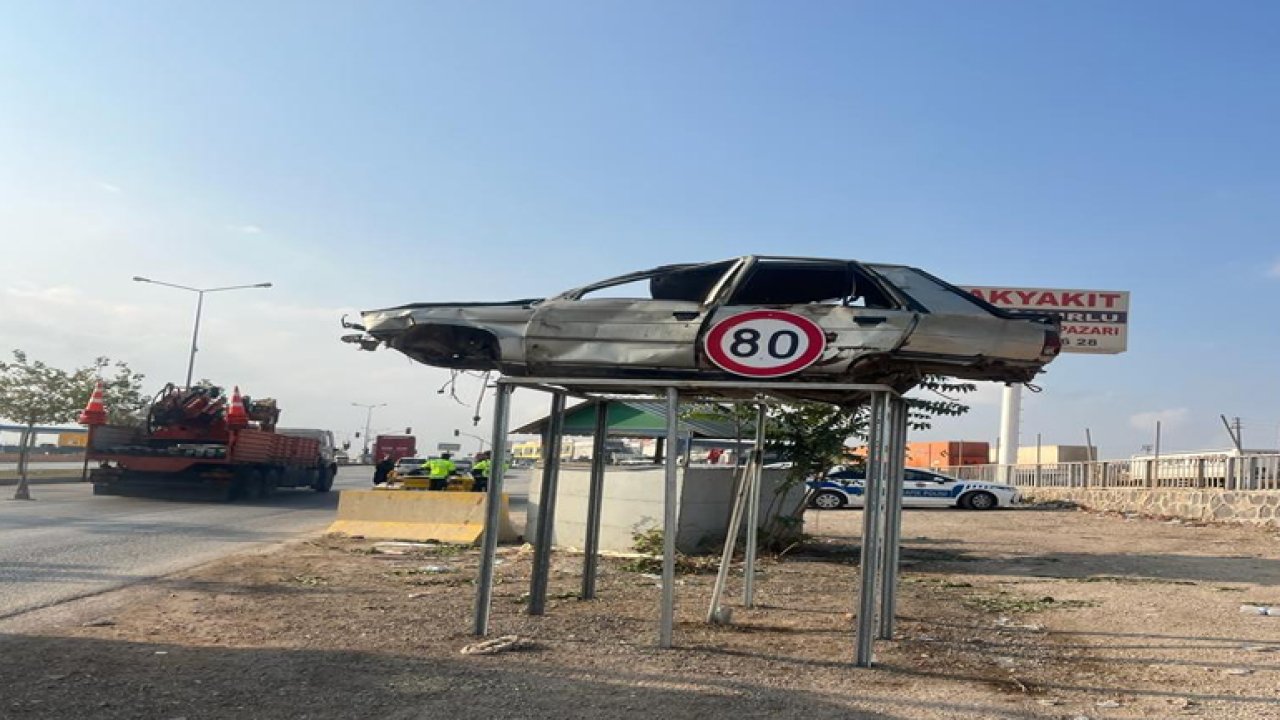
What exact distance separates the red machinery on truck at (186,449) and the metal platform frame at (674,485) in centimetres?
1677

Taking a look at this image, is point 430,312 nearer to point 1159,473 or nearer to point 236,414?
point 236,414

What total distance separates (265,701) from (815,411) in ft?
29.9

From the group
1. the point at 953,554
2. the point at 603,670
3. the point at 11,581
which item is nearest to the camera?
the point at 603,670

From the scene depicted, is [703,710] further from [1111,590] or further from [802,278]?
[1111,590]

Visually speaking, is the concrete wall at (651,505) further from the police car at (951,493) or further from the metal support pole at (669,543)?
the police car at (951,493)

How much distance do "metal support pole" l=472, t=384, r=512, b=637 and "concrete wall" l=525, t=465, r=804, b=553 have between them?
588cm

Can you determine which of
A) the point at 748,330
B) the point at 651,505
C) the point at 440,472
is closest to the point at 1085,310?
the point at 440,472

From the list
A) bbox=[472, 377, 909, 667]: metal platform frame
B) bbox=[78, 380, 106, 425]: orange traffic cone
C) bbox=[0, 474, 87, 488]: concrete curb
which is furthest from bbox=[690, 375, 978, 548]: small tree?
bbox=[0, 474, 87, 488]: concrete curb

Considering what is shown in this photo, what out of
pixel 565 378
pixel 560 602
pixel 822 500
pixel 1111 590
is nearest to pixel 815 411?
pixel 1111 590

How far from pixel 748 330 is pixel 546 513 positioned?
2.49 m

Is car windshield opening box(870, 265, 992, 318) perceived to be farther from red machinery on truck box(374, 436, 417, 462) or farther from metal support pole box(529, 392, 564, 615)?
red machinery on truck box(374, 436, 417, 462)

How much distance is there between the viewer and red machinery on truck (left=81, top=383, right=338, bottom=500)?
74.6 ft

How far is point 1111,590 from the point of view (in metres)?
11.1

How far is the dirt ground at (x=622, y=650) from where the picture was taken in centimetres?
549
